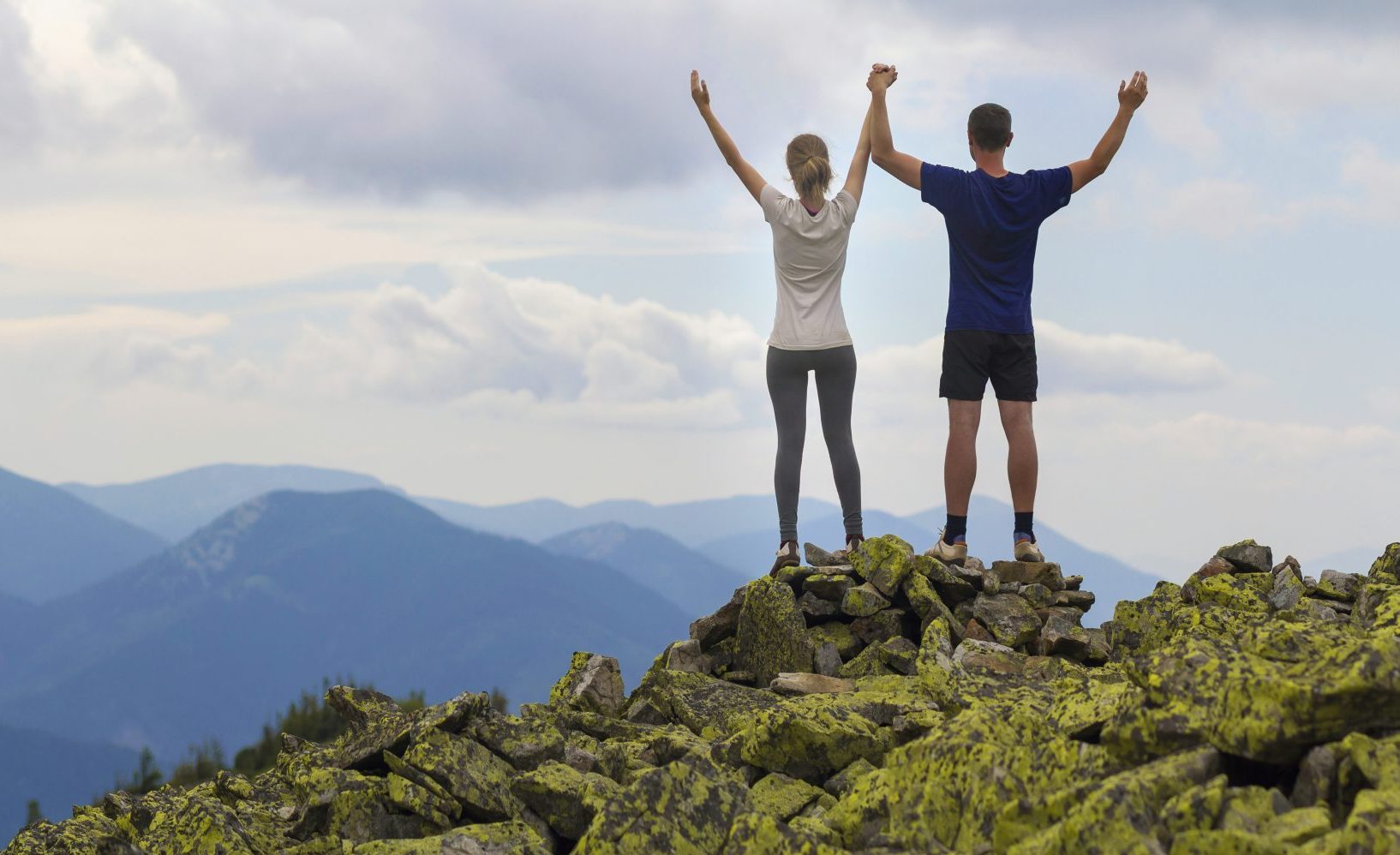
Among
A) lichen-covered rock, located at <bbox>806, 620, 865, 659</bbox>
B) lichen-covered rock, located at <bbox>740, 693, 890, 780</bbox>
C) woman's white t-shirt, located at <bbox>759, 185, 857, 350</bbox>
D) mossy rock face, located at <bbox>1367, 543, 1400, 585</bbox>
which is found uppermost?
woman's white t-shirt, located at <bbox>759, 185, 857, 350</bbox>

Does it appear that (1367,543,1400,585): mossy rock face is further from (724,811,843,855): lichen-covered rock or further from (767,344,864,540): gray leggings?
(724,811,843,855): lichen-covered rock

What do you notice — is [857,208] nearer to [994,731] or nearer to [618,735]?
[618,735]

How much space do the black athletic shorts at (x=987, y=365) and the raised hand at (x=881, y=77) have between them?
2.83m

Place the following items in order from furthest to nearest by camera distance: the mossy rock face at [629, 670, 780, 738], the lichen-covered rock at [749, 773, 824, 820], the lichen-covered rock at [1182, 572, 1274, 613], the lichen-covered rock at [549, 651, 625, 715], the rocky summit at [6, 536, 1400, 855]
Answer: the lichen-covered rock at [1182, 572, 1274, 613] → the lichen-covered rock at [549, 651, 625, 715] → the mossy rock face at [629, 670, 780, 738] → the lichen-covered rock at [749, 773, 824, 820] → the rocky summit at [6, 536, 1400, 855]

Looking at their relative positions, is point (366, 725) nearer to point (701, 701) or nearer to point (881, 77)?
point (701, 701)

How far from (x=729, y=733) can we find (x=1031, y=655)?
163 inches

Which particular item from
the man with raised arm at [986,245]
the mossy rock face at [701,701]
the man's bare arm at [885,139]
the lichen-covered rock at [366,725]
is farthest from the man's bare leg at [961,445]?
the lichen-covered rock at [366,725]

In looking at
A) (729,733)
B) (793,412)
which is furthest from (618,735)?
(793,412)

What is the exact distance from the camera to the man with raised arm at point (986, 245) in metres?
14.2

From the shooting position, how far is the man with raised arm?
14172 mm

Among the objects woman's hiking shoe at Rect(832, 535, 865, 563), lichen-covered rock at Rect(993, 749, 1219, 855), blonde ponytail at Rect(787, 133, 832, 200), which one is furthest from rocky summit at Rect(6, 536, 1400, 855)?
blonde ponytail at Rect(787, 133, 832, 200)

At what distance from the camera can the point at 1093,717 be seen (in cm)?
892

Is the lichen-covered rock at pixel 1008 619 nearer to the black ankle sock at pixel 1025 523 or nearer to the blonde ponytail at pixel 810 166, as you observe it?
the black ankle sock at pixel 1025 523

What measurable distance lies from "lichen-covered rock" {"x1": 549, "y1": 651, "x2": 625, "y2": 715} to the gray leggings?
2.78m
